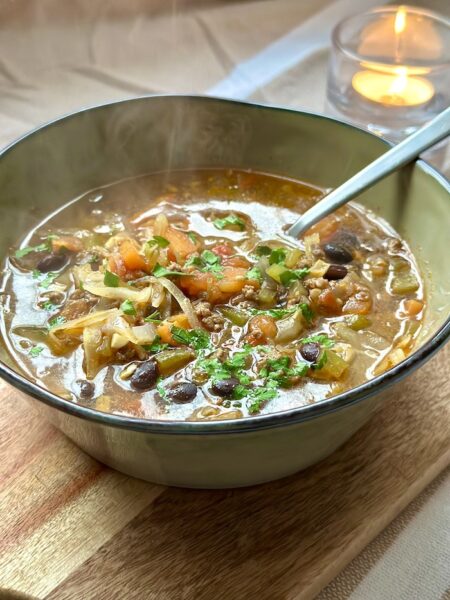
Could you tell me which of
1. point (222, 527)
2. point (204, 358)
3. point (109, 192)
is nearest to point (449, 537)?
point (222, 527)

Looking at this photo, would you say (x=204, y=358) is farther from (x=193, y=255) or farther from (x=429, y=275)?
(x=429, y=275)

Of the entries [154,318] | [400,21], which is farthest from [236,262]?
[400,21]

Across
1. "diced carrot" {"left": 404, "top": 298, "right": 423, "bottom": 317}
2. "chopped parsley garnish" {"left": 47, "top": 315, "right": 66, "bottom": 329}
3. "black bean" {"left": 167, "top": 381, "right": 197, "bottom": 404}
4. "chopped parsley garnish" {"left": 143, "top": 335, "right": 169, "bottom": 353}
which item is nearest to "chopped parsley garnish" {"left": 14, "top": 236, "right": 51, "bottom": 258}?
"chopped parsley garnish" {"left": 47, "top": 315, "right": 66, "bottom": 329}

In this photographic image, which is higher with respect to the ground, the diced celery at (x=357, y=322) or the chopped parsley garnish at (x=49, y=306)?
the diced celery at (x=357, y=322)

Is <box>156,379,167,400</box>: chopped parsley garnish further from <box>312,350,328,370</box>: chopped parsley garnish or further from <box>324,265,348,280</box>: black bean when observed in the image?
<box>324,265,348,280</box>: black bean

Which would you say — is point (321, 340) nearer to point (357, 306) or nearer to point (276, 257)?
point (357, 306)

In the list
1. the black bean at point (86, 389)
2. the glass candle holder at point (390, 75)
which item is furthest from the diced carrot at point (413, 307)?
the glass candle holder at point (390, 75)

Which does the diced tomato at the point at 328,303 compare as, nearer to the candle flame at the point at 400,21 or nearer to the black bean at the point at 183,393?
the black bean at the point at 183,393
